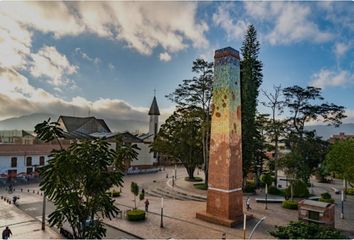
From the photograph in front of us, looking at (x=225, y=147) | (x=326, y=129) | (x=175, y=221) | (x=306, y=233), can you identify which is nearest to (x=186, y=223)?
(x=175, y=221)

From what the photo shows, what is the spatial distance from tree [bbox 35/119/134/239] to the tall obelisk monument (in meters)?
10.1

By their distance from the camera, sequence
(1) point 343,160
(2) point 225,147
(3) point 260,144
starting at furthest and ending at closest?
1. (3) point 260,144
2. (1) point 343,160
3. (2) point 225,147

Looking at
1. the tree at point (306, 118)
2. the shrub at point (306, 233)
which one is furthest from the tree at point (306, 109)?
the shrub at point (306, 233)

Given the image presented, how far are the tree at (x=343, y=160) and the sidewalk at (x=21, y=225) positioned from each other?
21459 millimetres

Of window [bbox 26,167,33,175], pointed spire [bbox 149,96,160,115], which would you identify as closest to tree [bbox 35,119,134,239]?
window [bbox 26,167,33,175]

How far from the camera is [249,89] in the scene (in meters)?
A: 28.7

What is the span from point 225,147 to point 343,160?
37.8 feet

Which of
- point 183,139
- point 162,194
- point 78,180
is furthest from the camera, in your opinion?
point 183,139

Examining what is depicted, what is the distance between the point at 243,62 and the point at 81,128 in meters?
38.3

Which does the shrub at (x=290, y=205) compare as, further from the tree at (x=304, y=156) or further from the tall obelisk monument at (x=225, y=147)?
the tall obelisk monument at (x=225, y=147)

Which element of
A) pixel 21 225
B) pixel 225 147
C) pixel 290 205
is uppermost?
pixel 225 147

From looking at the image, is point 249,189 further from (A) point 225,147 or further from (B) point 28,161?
(B) point 28,161

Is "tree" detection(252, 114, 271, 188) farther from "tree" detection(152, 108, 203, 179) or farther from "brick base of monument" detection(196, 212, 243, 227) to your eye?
"brick base of monument" detection(196, 212, 243, 227)

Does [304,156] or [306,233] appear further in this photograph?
[304,156]
